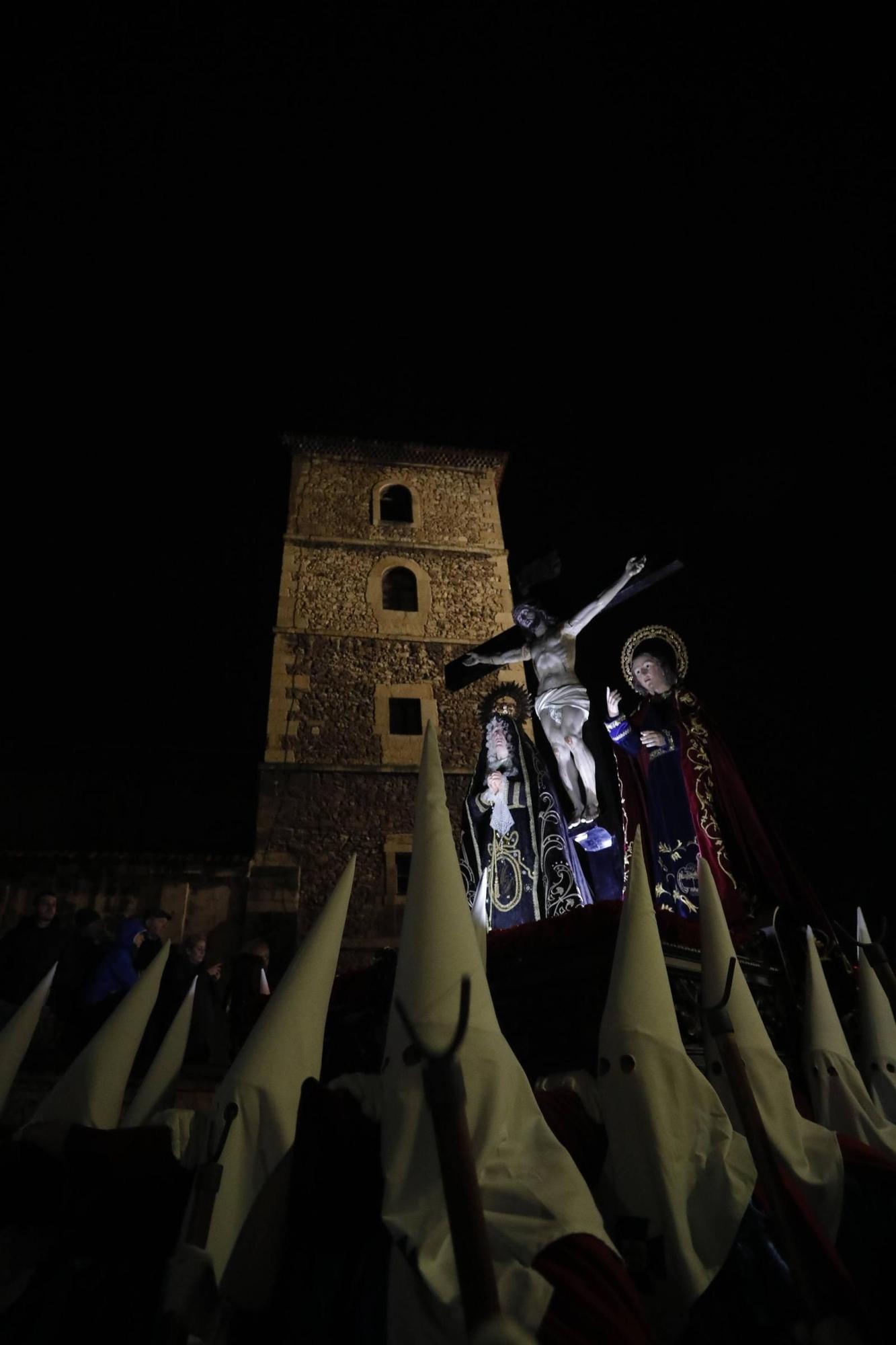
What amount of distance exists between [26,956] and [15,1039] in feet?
11.9

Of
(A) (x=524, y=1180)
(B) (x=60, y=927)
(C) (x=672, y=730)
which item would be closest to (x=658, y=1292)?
(A) (x=524, y=1180)

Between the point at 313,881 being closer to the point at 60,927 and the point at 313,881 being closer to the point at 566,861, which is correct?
the point at 60,927

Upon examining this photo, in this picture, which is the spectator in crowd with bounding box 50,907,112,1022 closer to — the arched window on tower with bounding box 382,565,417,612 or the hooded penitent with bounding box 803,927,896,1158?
the hooded penitent with bounding box 803,927,896,1158

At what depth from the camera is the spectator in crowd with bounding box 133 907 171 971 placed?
6688 mm

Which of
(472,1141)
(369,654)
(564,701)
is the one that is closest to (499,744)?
(564,701)

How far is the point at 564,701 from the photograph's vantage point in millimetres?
6066

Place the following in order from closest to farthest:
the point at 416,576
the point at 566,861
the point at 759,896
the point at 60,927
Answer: the point at 759,896 < the point at 566,861 < the point at 60,927 < the point at 416,576

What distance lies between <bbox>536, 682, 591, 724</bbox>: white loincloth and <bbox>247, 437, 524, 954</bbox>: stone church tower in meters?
7.17

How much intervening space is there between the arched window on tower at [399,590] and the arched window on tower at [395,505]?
65.3 inches

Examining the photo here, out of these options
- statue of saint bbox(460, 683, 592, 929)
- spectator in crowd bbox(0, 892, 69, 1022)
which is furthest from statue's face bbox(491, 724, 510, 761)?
spectator in crowd bbox(0, 892, 69, 1022)

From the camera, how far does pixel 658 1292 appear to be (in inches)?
72.8

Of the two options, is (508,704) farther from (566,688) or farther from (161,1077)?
(161,1077)

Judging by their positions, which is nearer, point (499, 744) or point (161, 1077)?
point (161, 1077)

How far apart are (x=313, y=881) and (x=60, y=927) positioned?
6151 millimetres
